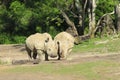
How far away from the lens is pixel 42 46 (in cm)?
1573

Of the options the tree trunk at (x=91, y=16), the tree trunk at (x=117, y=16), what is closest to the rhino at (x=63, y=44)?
the tree trunk at (x=91, y=16)

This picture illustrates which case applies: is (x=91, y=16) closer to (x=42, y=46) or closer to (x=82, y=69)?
(x=42, y=46)

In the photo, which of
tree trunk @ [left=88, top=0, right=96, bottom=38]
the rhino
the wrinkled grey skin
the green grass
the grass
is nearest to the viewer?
the grass

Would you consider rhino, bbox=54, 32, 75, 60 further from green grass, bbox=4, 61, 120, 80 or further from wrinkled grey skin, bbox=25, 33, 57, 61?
green grass, bbox=4, 61, 120, 80

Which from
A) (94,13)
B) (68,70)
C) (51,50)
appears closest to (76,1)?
(94,13)

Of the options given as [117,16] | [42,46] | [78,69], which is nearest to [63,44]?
[42,46]

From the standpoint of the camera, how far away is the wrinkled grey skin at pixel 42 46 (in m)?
15.3

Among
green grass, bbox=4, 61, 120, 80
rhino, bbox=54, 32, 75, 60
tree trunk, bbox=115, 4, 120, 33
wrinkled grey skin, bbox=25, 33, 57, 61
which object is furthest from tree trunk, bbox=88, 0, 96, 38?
green grass, bbox=4, 61, 120, 80

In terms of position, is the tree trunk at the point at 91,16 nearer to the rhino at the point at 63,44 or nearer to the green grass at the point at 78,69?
the rhino at the point at 63,44

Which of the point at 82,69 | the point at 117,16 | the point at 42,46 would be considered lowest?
the point at 82,69

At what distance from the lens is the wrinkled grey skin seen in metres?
15.3

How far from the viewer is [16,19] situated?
3073 cm

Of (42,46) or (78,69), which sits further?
(42,46)

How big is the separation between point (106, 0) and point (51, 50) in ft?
45.5
